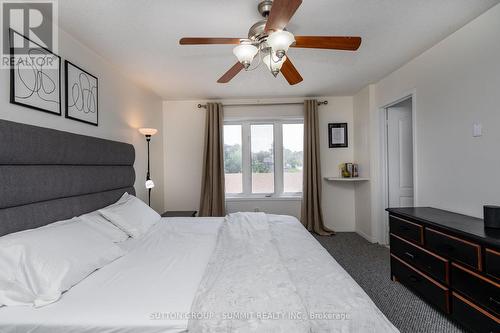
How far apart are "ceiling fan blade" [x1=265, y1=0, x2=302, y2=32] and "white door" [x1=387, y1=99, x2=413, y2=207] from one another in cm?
293

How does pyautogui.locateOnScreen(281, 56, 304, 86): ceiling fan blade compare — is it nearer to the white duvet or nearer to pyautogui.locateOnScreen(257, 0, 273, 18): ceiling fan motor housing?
pyautogui.locateOnScreen(257, 0, 273, 18): ceiling fan motor housing

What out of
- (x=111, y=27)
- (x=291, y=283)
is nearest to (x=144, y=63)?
(x=111, y=27)

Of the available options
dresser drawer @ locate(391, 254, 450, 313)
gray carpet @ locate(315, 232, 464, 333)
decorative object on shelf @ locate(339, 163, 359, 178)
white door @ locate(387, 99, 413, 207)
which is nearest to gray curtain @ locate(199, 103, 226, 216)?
gray carpet @ locate(315, 232, 464, 333)

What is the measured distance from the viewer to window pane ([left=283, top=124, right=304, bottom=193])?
170 inches

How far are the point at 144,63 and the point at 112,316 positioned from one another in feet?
8.51

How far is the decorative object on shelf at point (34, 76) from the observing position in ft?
5.25

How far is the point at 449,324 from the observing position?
6.03 feet

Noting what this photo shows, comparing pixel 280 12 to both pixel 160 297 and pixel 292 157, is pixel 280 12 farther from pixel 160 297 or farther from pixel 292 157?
pixel 292 157

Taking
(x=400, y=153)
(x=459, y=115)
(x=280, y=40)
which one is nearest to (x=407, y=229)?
(x=459, y=115)

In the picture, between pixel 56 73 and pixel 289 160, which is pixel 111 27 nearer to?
pixel 56 73

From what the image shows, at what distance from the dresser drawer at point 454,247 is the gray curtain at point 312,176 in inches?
80.6

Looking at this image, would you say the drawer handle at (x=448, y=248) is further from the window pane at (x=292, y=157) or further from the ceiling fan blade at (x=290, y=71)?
the window pane at (x=292, y=157)

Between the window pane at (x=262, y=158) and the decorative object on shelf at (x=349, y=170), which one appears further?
the window pane at (x=262, y=158)

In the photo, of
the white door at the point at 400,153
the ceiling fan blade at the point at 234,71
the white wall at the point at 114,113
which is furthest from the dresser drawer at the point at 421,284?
the white wall at the point at 114,113
